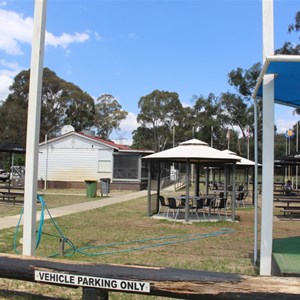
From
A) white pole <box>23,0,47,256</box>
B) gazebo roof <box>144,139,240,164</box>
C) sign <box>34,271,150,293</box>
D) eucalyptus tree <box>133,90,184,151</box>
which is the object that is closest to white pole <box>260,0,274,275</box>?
sign <box>34,271,150,293</box>

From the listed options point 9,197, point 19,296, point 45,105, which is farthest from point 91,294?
point 45,105

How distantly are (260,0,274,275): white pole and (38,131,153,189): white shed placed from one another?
25194mm

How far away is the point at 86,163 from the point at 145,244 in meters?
24.2

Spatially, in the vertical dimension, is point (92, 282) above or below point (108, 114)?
below

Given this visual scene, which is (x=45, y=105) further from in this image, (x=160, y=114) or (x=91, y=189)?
(x=91, y=189)

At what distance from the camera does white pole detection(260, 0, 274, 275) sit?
590 cm

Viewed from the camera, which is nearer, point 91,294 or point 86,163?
point 91,294

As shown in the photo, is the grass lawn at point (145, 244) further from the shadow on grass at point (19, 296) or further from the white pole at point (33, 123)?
the white pole at point (33, 123)

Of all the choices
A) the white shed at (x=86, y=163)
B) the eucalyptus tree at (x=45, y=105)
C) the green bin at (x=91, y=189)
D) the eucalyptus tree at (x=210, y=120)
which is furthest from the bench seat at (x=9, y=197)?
the eucalyptus tree at (x=210, y=120)

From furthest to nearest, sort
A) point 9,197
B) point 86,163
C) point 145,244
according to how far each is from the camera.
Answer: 1. point 86,163
2. point 9,197
3. point 145,244

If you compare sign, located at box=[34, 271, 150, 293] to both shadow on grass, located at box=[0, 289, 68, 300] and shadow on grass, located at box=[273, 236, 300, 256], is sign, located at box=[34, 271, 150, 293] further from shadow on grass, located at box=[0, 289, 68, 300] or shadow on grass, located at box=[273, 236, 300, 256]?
shadow on grass, located at box=[273, 236, 300, 256]

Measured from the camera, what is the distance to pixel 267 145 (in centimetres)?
599

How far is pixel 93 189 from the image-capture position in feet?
78.2

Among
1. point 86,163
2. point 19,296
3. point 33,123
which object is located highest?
point 86,163
